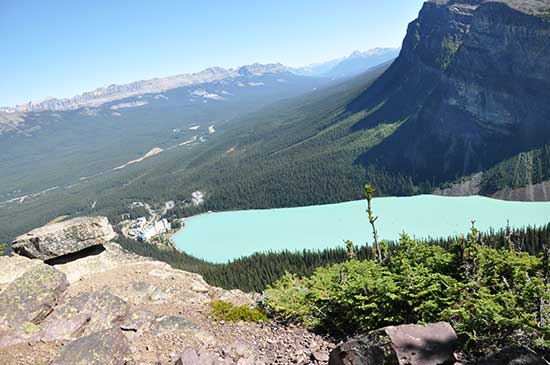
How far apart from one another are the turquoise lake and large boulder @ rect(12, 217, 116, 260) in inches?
3154

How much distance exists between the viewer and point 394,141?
19775 centimetres

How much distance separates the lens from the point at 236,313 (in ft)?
52.8

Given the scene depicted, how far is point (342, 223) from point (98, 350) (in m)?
112

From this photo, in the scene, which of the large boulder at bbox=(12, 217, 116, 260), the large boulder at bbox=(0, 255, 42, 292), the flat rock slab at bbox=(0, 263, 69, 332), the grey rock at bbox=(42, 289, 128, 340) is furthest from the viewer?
the large boulder at bbox=(12, 217, 116, 260)

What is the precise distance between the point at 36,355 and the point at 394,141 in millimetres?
201832

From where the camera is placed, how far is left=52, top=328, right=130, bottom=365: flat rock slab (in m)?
10.5

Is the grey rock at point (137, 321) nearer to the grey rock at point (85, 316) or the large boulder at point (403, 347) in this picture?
the grey rock at point (85, 316)

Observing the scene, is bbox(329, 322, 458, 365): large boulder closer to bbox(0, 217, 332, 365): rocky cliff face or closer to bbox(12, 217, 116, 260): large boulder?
bbox(0, 217, 332, 365): rocky cliff face

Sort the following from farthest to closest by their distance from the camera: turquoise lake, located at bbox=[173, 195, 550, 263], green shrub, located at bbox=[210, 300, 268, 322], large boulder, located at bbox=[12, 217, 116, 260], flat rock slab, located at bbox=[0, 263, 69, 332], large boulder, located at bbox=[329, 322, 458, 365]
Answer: turquoise lake, located at bbox=[173, 195, 550, 263] → large boulder, located at bbox=[12, 217, 116, 260] → green shrub, located at bbox=[210, 300, 268, 322] → flat rock slab, located at bbox=[0, 263, 69, 332] → large boulder, located at bbox=[329, 322, 458, 365]

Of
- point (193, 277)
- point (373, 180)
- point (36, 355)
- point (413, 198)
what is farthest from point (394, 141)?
point (36, 355)

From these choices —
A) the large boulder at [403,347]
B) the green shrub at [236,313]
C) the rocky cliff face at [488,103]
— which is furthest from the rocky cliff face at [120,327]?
the rocky cliff face at [488,103]

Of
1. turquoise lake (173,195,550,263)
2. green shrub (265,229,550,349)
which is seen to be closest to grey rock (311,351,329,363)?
green shrub (265,229,550,349)

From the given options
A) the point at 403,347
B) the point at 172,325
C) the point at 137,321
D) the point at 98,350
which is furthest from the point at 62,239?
the point at 403,347

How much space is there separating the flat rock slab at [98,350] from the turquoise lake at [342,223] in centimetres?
8885
